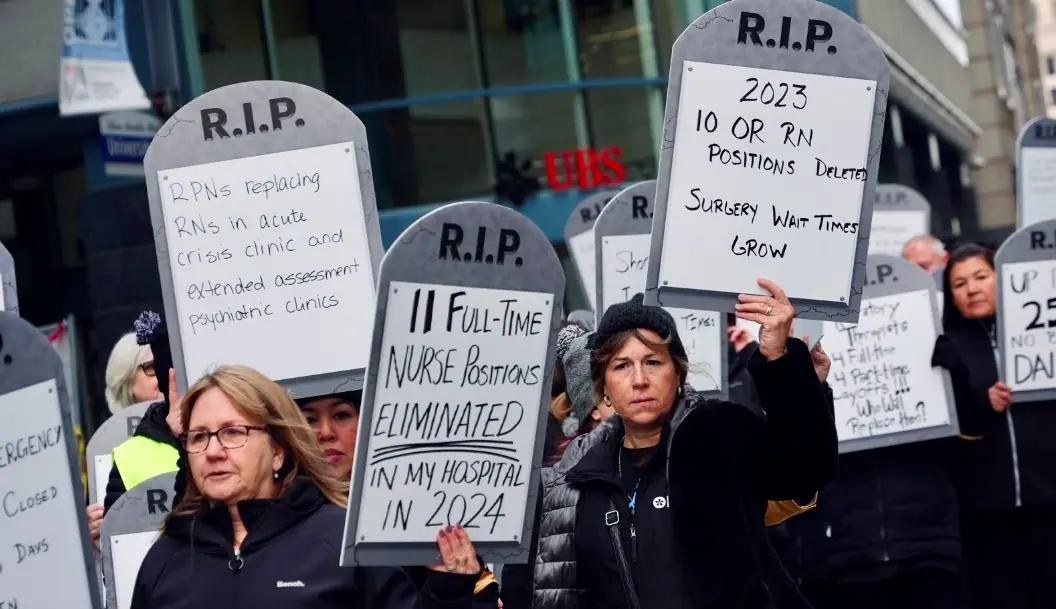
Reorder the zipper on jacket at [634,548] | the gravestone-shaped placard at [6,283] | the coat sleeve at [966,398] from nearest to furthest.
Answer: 1. the zipper on jacket at [634,548]
2. the gravestone-shaped placard at [6,283]
3. the coat sleeve at [966,398]

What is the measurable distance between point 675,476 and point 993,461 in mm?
4264

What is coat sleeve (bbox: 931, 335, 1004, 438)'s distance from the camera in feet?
29.2

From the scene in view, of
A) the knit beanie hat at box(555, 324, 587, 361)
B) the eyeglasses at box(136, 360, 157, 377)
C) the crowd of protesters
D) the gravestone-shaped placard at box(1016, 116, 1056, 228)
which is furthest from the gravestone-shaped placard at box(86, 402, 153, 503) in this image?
the gravestone-shaped placard at box(1016, 116, 1056, 228)

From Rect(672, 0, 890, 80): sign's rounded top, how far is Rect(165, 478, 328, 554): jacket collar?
1.49 metres

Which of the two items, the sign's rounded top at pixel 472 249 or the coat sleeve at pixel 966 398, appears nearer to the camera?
the sign's rounded top at pixel 472 249

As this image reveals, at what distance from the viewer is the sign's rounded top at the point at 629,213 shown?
802cm

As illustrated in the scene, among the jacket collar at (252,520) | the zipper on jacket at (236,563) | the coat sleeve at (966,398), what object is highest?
the jacket collar at (252,520)

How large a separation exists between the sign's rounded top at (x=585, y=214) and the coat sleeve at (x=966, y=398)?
80.8 inches

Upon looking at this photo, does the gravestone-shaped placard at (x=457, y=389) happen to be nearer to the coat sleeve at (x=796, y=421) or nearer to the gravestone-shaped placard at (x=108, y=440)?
the coat sleeve at (x=796, y=421)

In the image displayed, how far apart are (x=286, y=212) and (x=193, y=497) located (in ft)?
3.36

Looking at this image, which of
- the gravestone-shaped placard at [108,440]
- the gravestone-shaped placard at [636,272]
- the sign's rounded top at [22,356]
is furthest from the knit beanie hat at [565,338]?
the sign's rounded top at [22,356]

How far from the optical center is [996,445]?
9.04m

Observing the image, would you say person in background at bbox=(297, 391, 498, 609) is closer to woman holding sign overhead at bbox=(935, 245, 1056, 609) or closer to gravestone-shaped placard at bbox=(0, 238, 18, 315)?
gravestone-shaped placard at bbox=(0, 238, 18, 315)

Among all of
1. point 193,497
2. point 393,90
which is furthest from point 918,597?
point 393,90
